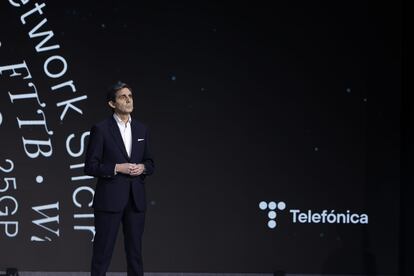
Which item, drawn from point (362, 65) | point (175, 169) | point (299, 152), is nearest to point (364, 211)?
point (299, 152)

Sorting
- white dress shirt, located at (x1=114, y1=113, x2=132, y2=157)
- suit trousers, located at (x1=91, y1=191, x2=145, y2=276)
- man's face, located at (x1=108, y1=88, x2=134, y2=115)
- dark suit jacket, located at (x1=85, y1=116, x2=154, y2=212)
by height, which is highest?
man's face, located at (x1=108, y1=88, x2=134, y2=115)

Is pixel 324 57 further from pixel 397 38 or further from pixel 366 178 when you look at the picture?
pixel 366 178

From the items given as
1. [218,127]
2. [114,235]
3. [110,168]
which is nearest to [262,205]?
[218,127]

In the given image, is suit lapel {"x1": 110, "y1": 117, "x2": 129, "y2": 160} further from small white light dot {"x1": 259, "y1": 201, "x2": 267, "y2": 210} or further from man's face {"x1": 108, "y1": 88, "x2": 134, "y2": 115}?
small white light dot {"x1": 259, "y1": 201, "x2": 267, "y2": 210}

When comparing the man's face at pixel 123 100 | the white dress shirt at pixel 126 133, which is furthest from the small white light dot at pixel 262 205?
the man's face at pixel 123 100

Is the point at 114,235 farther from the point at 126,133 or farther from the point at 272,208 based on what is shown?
the point at 272,208

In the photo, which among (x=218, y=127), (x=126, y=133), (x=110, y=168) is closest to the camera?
(x=110, y=168)

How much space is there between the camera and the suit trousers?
4.35 metres

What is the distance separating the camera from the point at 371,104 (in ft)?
18.4

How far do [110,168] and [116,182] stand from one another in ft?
0.31

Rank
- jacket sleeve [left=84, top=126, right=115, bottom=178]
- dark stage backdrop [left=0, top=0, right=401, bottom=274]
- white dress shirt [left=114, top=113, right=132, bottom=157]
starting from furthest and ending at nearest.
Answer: dark stage backdrop [left=0, top=0, right=401, bottom=274]
white dress shirt [left=114, top=113, right=132, bottom=157]
jacket sleeve [left=84, top=126, right=115, bottom=178]

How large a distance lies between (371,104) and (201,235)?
164cm

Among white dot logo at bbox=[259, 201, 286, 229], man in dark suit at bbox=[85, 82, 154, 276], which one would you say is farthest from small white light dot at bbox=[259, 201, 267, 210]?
man in dark suit at bbox=[85, 82, 154, 276]

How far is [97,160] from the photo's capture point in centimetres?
436
